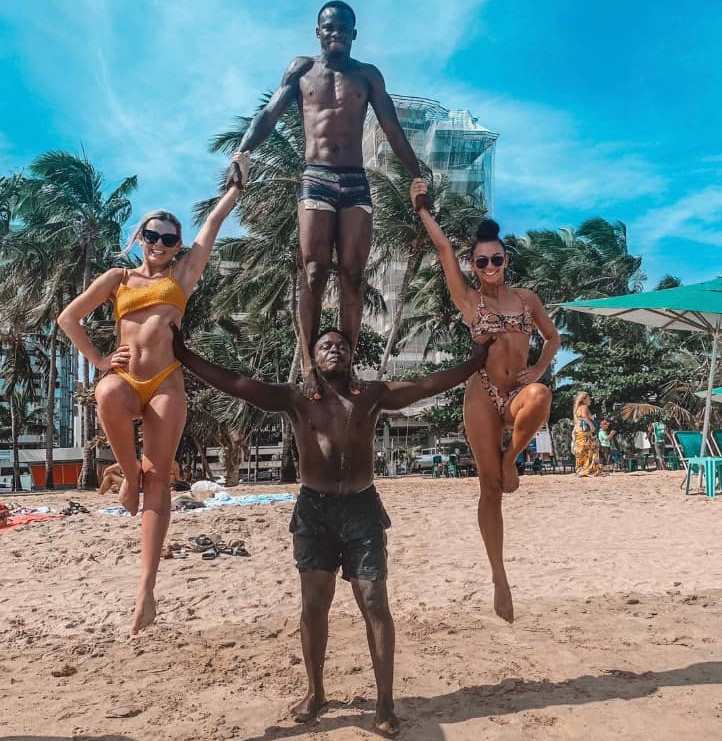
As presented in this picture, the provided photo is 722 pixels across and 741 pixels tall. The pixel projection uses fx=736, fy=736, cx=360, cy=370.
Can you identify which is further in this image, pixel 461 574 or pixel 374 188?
pixel 374 188

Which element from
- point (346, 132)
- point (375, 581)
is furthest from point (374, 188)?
point (375, 581)

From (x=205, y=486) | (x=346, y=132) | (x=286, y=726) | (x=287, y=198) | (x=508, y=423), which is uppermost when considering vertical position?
(x=287, y=198)

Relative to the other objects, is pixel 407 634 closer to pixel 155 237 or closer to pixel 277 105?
pixel 155 237

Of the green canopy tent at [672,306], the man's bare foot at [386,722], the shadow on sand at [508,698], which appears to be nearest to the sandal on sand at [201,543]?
the shadow on sand at [508,698]

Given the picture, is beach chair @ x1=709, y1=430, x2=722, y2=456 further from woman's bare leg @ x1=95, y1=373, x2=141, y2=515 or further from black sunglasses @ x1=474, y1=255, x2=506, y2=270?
woman's bare leg @ x1=95, y1=373, x2=141, y2=515

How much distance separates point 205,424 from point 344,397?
2180cm

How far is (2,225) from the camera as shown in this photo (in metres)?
26.3

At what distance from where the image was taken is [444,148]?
59531 mm

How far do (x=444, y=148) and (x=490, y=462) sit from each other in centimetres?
5800

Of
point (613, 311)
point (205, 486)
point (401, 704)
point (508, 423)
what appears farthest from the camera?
point (205, 486)

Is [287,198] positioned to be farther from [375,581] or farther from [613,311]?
[375,581]

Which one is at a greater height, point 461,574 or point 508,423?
point 508,423

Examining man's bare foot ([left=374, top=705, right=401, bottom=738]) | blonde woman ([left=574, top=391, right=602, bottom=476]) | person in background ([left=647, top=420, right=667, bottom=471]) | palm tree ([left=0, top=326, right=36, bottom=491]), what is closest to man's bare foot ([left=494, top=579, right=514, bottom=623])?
man's bare foot ([left=374, top=705, right=401, bottom=738])

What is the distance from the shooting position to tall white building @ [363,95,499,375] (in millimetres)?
55781
